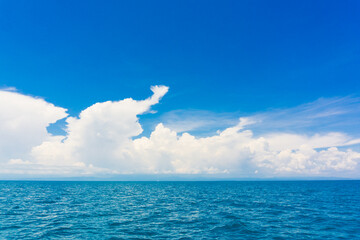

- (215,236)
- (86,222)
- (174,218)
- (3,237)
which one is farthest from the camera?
(174,218)

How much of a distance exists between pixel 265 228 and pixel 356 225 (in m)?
14.5

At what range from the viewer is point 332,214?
4022cm

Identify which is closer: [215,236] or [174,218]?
[215,236]

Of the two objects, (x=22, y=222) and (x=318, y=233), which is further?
(x=22, y=222)

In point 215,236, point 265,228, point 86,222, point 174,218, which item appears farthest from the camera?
point 174,218

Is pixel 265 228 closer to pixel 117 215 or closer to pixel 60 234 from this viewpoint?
pixel 117 215

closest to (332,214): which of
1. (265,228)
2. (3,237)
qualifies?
(265,228)

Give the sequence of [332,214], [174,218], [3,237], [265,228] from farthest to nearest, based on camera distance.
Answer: [332,214]
[174,218]
[265,228]
[3,237]

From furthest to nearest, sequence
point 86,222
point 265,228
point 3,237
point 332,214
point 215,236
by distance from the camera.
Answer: point 332,214 < point 86,222 < point 265,228 < point 215,236 < point 3,237

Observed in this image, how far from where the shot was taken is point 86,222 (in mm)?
32688

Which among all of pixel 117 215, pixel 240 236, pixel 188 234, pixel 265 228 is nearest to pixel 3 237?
pixel 117 215

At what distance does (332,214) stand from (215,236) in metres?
28.1

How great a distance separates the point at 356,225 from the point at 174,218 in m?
27.9

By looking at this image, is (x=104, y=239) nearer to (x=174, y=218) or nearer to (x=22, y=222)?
(x=174, y=218)
